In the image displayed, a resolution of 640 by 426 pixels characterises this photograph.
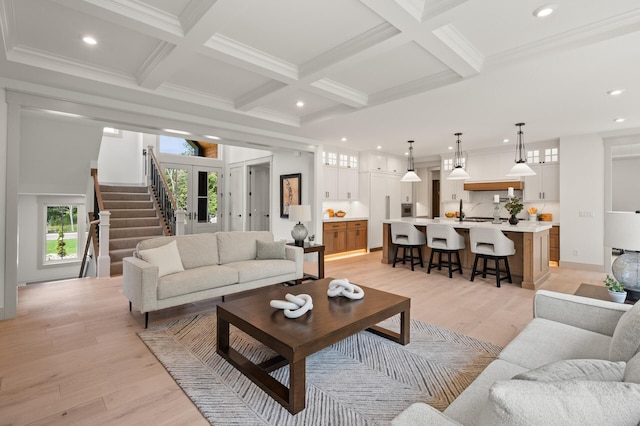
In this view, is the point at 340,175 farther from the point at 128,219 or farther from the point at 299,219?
the point at 128,219

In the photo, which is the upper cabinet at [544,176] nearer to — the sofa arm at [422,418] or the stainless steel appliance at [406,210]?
the stainless steel appliance at [406,210]

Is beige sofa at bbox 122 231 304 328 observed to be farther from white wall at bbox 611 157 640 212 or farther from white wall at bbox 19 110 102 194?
white wall at bbox 611 157 640 212

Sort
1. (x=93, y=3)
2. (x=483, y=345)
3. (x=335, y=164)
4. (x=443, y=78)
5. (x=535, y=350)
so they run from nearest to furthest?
(x=535, y=350)
(x=93, y=3)
(x=483, y=345)
(x=443, y=78)
(x=335, y=164)

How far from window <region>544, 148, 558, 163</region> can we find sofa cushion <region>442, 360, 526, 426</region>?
250 inches

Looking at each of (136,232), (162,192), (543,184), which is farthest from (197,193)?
(543,184)

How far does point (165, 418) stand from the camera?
189 centimetres

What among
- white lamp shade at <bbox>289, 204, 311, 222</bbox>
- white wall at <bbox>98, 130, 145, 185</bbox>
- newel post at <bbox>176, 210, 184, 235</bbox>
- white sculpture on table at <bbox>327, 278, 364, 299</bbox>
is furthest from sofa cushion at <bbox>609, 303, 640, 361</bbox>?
white wall at <bbox>98, 130, 145, 185</bbox>

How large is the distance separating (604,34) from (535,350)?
2.47 meters

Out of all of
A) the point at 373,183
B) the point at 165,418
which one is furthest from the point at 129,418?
the point at 373,183

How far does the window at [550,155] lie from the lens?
6480 millimetres

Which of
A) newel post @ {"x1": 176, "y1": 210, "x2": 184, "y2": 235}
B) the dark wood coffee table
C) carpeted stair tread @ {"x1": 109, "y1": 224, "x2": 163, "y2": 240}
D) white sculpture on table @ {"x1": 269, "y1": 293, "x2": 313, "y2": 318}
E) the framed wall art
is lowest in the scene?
the dark wood coffee table

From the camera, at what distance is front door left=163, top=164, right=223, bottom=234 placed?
864cm

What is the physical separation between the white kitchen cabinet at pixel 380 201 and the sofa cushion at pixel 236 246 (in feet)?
13.2

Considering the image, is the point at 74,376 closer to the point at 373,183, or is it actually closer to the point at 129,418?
the point at 129,418
